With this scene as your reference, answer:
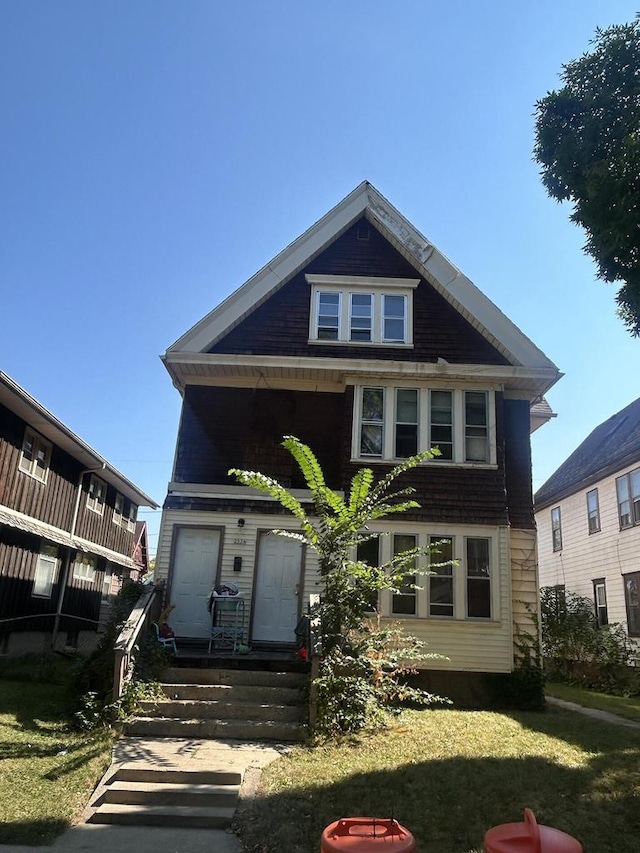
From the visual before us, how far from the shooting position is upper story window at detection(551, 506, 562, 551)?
24047mm

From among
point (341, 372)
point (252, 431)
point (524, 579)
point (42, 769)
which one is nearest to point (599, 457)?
point (524, 579)

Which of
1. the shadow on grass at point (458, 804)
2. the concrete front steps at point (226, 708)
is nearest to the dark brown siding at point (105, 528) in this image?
the concrete front steps at point (226, 708)

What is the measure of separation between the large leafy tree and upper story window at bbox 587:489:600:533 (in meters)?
13.9

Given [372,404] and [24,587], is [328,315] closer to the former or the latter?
[372,404]

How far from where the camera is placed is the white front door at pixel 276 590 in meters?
11.9

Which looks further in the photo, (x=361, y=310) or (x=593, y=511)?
(x=593, y=511)

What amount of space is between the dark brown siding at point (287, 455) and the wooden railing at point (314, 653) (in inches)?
140

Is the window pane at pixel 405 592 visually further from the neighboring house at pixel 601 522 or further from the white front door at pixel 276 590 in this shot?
the neighboring house at pixel 601 522

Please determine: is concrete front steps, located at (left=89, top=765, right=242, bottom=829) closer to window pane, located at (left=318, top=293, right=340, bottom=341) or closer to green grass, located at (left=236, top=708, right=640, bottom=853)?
green grass, located at (left=236, top=708, right=640, bottom=853)

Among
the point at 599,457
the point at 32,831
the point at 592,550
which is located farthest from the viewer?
the point at 599,457

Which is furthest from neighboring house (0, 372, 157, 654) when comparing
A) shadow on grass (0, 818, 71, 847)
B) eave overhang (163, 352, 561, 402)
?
shadow on grass (0, 818, 71, 847)

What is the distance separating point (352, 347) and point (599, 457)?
12.4m

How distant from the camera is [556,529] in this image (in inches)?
960

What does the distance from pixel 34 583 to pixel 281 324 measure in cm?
999
